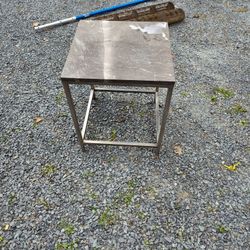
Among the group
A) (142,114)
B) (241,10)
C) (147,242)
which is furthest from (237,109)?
(241,10)

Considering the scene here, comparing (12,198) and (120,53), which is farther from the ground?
(120,53)

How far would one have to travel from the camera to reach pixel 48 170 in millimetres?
1881

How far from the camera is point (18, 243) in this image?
5.03 feet

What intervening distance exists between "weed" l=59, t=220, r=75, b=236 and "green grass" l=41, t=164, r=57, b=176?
0.41 metres

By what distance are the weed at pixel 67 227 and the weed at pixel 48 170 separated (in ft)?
1.34

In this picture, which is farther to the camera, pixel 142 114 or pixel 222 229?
pixel 142 114

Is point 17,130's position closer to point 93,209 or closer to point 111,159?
point 111,159

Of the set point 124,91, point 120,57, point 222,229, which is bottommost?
point 222,229

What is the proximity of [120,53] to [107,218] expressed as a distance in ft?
3.69

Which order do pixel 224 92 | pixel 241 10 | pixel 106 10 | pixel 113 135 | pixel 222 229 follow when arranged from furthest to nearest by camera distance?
pixel 241 10 → pixel 106 10 → pixel 224 92 → pixel 113 135 → pixel 222 229

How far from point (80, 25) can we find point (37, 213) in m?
1.40

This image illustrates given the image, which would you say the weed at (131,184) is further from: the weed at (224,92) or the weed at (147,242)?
the weed at (224,92)

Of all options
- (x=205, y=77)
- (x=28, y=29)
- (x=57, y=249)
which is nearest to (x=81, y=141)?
(x=57, y=249)

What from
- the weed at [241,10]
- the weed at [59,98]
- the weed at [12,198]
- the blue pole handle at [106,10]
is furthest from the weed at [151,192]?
the weed at [241,10]
